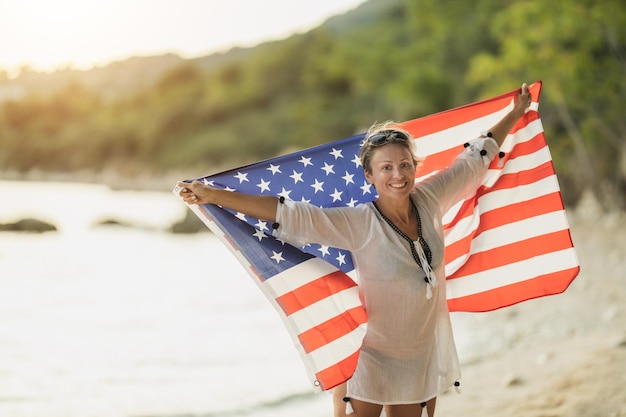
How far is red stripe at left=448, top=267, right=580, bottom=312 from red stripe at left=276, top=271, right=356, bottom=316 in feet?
1.99

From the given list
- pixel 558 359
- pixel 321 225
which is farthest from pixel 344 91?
pixel 321 225

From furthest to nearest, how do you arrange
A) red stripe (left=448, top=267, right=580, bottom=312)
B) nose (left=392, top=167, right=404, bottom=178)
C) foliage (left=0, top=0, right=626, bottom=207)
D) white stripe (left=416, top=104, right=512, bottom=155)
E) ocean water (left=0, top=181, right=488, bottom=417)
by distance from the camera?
foliage (left=0, top=0, right=626, bottom=207) < ocean water (left=0, top=181, right=488, bottom=417) < white stripe (left=416, top=104, right=512, bottom=155) < red stripe (left=448, top=267, right=580, bottom=312) < nose (left=392, top=167, right=404, bottom=178)

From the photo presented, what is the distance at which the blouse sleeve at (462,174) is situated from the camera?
2555 millimetres

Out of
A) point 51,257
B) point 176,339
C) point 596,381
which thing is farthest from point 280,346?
point 51,257

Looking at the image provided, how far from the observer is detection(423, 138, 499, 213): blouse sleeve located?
255 cm

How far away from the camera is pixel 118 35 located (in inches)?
2739

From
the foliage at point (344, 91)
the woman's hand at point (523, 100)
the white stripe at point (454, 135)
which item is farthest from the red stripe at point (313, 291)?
the foliage at point (344, 91)

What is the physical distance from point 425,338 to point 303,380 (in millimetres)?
3963

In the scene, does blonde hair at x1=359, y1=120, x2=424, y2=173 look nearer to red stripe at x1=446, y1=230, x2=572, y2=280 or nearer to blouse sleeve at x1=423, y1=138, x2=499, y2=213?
blouse sleeve at x1=423, y1=138, x2=499, y2=213

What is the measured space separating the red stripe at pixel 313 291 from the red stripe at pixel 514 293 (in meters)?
0.61

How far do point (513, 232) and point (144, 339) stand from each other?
671 cm

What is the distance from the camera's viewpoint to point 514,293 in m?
2.97

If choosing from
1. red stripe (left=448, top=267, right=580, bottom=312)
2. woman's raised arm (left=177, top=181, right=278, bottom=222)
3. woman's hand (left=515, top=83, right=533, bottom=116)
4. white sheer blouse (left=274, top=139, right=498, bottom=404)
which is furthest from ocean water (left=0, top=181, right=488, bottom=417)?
woman's raised arm (left=177, top=181, right=278, bottom=222)

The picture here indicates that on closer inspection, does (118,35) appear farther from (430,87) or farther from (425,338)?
(425,338)
